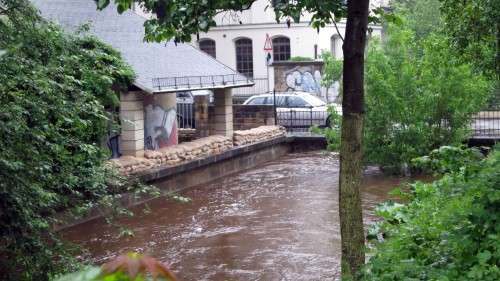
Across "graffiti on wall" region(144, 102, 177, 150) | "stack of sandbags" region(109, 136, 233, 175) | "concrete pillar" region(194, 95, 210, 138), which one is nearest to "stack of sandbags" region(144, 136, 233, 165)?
"stack of sandbags" region(109, 136, 233, 175)

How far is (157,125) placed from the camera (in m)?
20.4

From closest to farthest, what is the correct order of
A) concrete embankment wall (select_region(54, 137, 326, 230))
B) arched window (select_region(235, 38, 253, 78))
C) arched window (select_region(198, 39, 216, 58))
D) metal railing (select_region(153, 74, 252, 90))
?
concrete embankment wall (select_region(54, 137, 326, 230)), metal railing (select_region(153, 74, 252, 90)), arched window (select_region(235, 38, 253, 78)), arched window (select_region(198, 39, 216, 58))

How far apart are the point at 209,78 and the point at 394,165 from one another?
18.5 ft

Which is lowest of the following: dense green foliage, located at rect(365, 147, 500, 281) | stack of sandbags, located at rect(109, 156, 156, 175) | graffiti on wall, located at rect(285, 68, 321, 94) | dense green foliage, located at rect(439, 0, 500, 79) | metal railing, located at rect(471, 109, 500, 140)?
stack of sandbags, located at rect(109, 156, 156, 175)

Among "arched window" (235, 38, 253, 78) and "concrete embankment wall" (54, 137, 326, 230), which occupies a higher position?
"arched window" (235, 38, 253, 78)

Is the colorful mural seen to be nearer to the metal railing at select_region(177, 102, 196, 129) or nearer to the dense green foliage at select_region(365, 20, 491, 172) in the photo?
the dense green foliage at select_region(365, 20, 491, 172)

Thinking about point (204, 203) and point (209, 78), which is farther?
point (209, 78)

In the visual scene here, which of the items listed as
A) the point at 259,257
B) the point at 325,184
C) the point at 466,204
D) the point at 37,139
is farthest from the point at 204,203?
the point at 466,204

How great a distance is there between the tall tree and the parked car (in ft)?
64.4

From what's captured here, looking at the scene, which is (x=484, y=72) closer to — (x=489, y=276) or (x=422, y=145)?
(x=422, y=145)

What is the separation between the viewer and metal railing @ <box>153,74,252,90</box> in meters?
18.7

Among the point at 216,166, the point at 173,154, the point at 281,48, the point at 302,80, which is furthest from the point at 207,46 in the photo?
the point at 173,154

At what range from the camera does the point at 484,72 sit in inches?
517

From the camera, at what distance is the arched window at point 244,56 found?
40.9 metres
